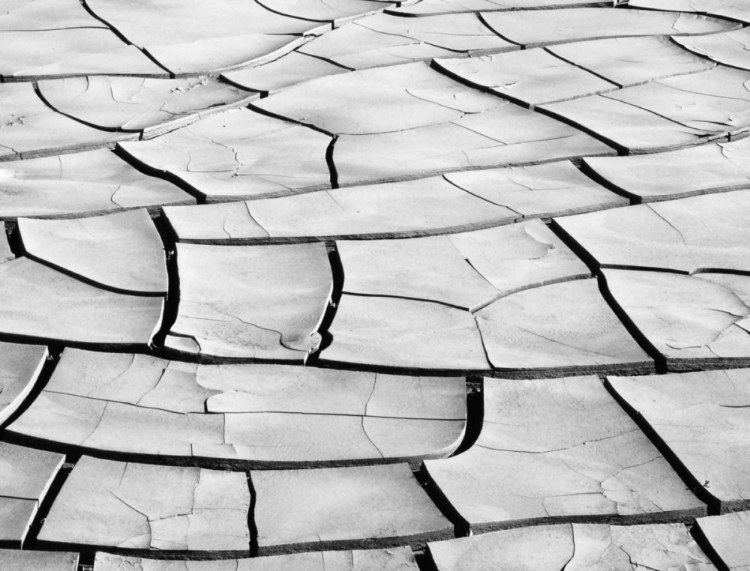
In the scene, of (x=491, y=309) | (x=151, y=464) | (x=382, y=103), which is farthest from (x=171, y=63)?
(x=151, y=464)

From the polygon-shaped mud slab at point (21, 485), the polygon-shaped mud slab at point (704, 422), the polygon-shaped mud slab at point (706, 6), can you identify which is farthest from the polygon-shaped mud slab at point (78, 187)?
the polygon-shaped mud slab at point (706, 6)

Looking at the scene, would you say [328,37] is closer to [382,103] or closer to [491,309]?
[382,103]

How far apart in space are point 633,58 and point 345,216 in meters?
1.48

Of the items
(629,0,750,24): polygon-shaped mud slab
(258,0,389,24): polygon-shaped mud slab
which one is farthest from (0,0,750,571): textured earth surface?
(629,0,750,24): polygon-shaped mud slab

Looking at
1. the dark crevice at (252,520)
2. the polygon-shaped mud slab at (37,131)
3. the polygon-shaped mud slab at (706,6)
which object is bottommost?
the dark crevice at (252,520)

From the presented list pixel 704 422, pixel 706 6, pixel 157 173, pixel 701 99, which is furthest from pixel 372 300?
pixel 706 6

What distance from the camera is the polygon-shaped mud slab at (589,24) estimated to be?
358 cm

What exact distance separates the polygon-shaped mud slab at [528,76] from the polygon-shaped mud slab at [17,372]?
171cm

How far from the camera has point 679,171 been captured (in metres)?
2.68

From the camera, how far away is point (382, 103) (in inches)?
120

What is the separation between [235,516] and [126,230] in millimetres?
996

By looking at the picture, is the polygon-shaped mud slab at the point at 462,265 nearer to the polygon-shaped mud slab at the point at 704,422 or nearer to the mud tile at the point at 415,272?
the mud tile at the point at 415,272

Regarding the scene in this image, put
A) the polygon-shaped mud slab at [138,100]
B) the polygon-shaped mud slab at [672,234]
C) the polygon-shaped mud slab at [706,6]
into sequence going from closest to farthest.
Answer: the polygon-shaped mud slab at [672,234]
the polygon-shaped mud slab at [138,100]
the polygon-shaped mud slab at [706,6]

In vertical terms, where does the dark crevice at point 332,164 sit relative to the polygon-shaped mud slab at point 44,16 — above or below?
below
